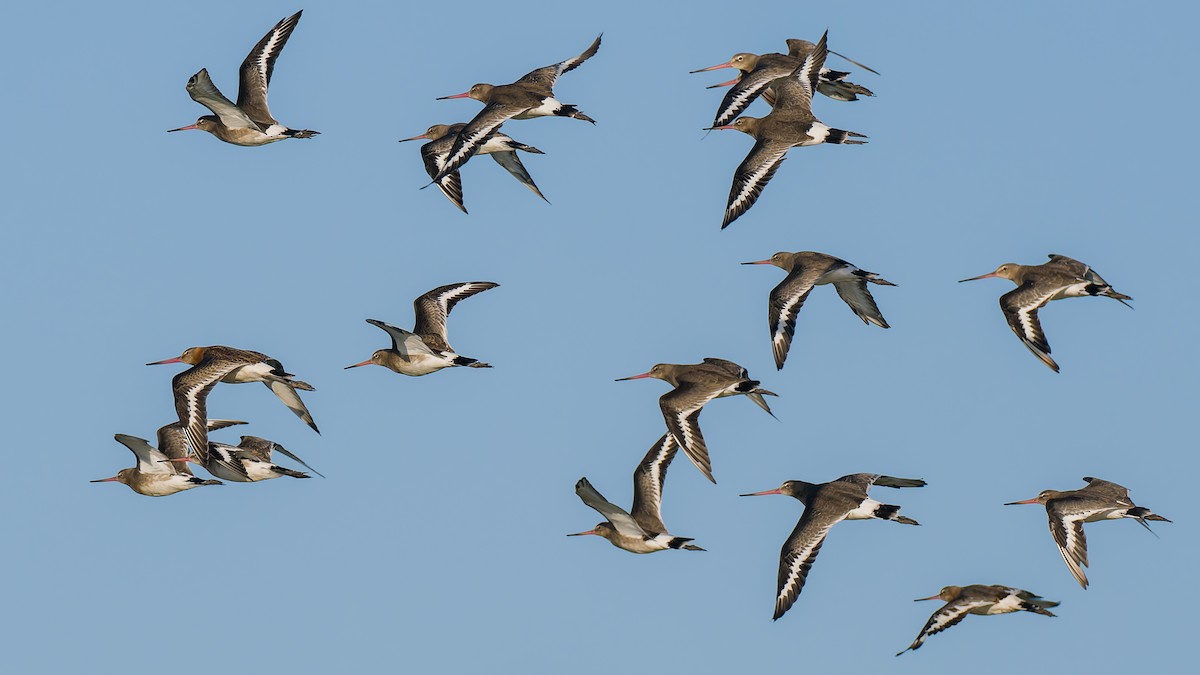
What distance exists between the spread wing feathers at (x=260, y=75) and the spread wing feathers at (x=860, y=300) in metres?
6.38

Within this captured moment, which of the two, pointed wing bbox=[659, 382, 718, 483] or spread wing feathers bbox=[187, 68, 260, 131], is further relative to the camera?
spread wing feathers bbox=[187, 68, 260, 131]

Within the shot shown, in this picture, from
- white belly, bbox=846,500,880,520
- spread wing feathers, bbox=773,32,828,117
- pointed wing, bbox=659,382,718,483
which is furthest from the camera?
spread wing feathers, bbox=773,32,828,117

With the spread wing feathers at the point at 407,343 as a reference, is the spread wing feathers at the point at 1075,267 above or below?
above

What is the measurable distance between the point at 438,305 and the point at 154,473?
3410mm

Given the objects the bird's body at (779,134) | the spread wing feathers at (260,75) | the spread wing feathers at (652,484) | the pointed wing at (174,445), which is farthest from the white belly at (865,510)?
the spread wing feathers at (260,75)

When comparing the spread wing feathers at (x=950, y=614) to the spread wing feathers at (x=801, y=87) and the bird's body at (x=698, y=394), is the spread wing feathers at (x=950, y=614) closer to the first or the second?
the bird's body at (x=698, y=394)

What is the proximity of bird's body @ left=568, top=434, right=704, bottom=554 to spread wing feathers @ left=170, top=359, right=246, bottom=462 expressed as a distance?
11.5 ft

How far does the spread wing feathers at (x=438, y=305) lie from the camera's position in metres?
19.7

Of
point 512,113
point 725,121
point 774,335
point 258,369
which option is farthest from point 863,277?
point 258,369

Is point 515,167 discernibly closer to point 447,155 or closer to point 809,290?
point 447,155

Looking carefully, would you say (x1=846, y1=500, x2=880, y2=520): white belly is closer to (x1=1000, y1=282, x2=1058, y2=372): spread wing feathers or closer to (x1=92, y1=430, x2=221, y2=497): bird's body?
(x1=1000, y1=282, x2=1058, y2=372): spread wing feathers

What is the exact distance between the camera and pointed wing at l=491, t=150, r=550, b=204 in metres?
21.9

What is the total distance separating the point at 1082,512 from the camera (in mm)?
18297

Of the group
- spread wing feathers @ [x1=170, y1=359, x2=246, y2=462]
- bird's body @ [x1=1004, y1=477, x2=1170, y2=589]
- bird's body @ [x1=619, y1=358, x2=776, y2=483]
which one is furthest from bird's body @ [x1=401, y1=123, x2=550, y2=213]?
bird's body @ [x1=1004, y1=477, x2=1170, y2=589]
